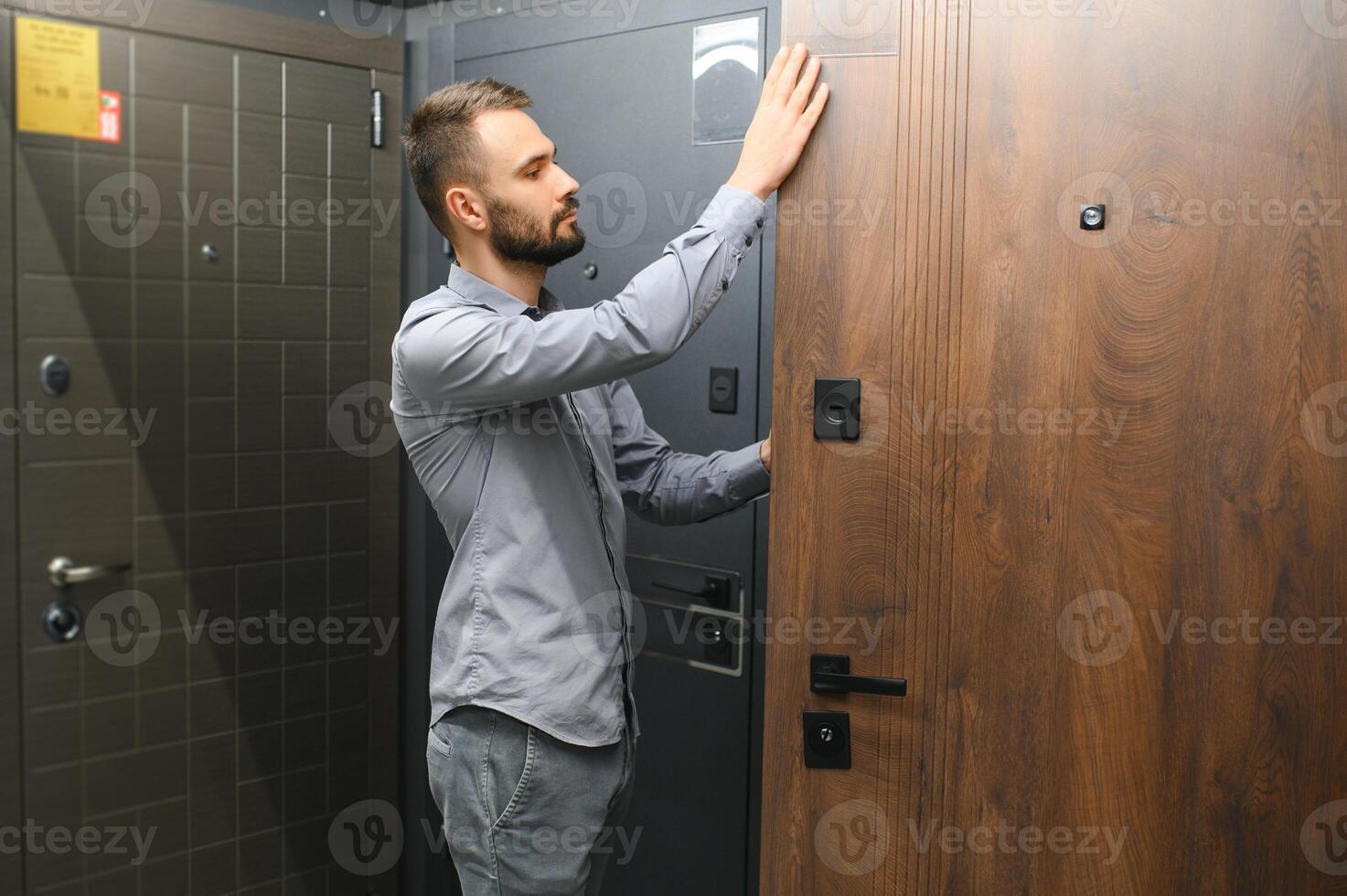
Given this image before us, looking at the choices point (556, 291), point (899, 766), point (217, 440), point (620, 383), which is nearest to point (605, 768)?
point (899, 766)

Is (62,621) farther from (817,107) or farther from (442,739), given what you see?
(817,107)

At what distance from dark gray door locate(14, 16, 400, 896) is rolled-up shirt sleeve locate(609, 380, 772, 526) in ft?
3.04

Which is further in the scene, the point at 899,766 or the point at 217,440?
the point at 217,440

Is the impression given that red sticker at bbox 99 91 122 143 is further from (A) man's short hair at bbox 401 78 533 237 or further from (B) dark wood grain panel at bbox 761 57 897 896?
(B) dark wood grain panel at bbox 761 57 897 896

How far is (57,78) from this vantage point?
7.40 ft

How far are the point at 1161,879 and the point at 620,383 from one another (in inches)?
45.5

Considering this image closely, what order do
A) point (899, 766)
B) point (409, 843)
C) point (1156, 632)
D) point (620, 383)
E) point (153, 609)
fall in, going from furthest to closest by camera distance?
point (409, 843) → point (153, 609) → point (620, 383) → point (899, 766) → point (1156, 632)

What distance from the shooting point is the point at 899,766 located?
162 centimetres

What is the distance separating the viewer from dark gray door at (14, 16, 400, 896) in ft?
7.58

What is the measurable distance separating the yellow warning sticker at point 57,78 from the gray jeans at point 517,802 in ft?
4.88

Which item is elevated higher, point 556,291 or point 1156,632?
point 556,291

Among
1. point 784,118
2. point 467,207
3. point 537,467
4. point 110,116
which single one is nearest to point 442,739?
point 537,467

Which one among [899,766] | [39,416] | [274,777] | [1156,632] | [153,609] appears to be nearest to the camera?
[1156,632]

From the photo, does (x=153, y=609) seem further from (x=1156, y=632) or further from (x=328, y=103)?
(x=1156, y=632)
